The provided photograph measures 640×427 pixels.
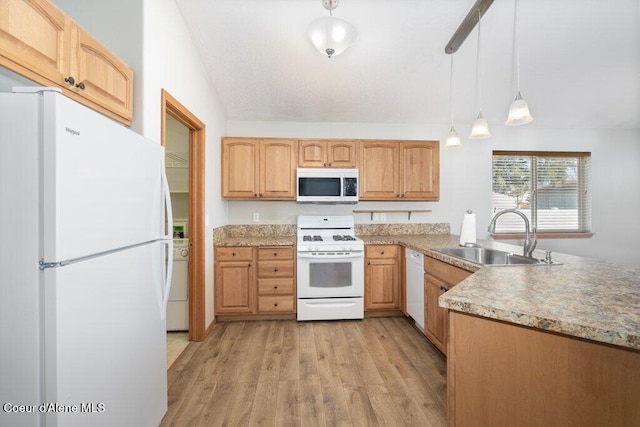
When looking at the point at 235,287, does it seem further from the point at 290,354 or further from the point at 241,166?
the point at 241,166

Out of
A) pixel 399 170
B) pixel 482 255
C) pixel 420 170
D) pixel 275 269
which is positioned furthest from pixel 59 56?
pixel 420 170

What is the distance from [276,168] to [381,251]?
164 centimetres

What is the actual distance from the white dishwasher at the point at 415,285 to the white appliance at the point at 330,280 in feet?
1.69

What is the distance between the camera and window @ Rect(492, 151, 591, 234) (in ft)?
12.3

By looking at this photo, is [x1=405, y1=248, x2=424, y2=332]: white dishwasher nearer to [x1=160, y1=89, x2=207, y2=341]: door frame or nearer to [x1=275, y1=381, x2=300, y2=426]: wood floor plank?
[x1=275, y1=381, x2=300, y2=426]: wood floor plank

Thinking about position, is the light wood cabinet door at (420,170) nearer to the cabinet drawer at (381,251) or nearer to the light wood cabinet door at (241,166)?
the cabinet drawer at (381,251)

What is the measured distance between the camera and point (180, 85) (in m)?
2.06

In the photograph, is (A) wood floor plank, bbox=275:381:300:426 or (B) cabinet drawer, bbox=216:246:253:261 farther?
(B) cabinet drawer, bbox=216:246:253:261

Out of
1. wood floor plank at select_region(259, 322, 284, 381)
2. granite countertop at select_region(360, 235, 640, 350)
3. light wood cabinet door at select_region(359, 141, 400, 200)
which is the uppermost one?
light wood cabinet door at select_region(359, 141, 400, 200)

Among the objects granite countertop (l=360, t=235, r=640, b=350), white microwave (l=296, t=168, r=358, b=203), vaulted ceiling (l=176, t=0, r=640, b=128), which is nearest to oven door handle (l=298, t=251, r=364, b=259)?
white microwave (l=296, t=168, r=358, b=203)

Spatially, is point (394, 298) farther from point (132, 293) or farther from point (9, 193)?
point (9, 193)

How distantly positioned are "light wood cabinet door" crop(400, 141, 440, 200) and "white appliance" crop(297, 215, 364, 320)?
1.05 meters

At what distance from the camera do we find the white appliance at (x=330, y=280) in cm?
287

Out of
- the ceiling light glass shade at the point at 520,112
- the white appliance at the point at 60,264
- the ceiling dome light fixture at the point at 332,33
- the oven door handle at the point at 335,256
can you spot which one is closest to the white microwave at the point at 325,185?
the oven door handle at the point at 335,256
